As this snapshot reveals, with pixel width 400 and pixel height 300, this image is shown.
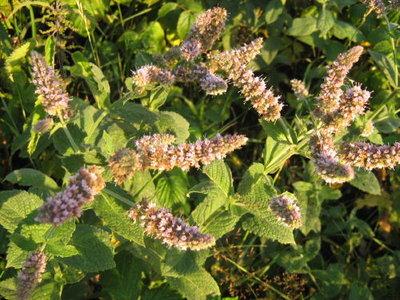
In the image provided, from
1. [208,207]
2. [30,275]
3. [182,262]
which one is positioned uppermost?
[30,275]

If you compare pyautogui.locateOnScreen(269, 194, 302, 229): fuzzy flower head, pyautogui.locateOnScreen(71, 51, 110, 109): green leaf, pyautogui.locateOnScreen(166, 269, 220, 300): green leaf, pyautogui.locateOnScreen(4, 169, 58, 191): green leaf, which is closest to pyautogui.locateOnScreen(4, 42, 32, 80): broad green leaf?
pyautogui.locateOnScreen(71, 51, 110, 109): green leaf

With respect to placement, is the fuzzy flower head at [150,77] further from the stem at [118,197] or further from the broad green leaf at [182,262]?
the broad green leaf at [182,262]

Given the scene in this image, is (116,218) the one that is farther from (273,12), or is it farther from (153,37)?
(273,12)

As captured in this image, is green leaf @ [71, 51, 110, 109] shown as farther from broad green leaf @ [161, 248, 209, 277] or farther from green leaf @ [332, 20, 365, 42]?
green leaf @ [332, 20, 365, 42]

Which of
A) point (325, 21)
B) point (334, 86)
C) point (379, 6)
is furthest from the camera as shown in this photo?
point (325, 21)

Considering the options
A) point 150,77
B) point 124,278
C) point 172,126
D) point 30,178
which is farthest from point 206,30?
point 124,278

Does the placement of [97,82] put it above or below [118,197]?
above
